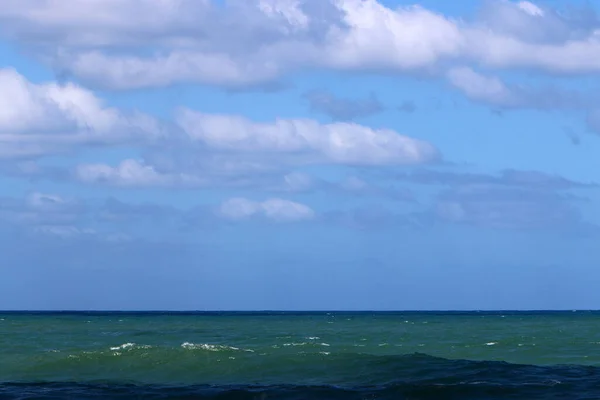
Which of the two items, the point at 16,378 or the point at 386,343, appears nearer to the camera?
the point at 16,378

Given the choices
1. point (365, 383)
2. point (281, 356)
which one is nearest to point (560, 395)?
point (365, 383)

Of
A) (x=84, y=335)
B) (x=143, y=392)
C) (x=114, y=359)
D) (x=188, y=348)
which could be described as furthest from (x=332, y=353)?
(x=84, y=335)

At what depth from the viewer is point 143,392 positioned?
105 feet

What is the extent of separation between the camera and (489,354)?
48.1 meters

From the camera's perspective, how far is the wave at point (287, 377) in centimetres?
3067

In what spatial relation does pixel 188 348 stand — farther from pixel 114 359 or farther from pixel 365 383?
pixel 365 383

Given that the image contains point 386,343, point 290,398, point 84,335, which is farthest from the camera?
point 84,335

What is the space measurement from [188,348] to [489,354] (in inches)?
608

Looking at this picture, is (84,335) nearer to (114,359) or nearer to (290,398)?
(114,359)

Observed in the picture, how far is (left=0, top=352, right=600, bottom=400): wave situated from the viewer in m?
30.7

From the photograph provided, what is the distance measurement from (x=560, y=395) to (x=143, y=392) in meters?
13.9

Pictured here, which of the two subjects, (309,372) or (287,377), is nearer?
(287,377)

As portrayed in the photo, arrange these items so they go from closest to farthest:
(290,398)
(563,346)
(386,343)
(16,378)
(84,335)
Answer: (290,398) → (16,378) → (563,346) → (386,343) → (84,335)

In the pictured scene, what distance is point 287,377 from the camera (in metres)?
37.3
